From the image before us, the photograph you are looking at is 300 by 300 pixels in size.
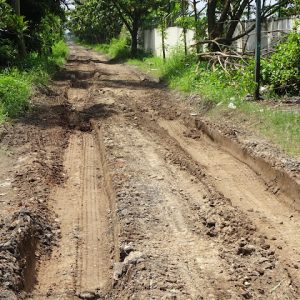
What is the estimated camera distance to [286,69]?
10719mm

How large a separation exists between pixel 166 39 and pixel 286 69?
16680 mm

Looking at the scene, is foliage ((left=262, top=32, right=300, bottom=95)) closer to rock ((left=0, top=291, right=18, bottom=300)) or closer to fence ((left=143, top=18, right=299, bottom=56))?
fence ((left=143, top=18, right=299, bottom=56))

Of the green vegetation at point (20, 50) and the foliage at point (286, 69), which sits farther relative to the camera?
the green vegetation at point (20, 50)

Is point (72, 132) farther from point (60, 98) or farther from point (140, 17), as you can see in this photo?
point (140, 17)

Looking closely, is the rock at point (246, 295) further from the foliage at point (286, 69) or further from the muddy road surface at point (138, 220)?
the foliage at point (286, 69)

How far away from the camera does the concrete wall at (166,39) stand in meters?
22.7

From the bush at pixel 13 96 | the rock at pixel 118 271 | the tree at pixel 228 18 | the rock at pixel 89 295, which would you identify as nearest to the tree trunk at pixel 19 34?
the bush at pixel 13 96

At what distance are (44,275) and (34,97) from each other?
922 centimetres

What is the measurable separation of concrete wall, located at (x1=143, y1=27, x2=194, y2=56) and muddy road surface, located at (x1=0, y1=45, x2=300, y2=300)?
45.8 ft

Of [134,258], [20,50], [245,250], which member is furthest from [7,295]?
[20,50]

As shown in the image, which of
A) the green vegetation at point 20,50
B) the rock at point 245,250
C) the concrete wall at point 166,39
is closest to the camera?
the rock at point 245,250

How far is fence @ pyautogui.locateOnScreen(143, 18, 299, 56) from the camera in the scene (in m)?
14.5

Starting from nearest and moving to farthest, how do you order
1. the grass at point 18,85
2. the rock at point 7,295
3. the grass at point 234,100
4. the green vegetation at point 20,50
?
the rock at point 7,295 → the grass at point 234,100 → the grass at point 18,85 → the green vegetation at point 20,50

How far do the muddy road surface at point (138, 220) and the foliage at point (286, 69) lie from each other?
269cm
